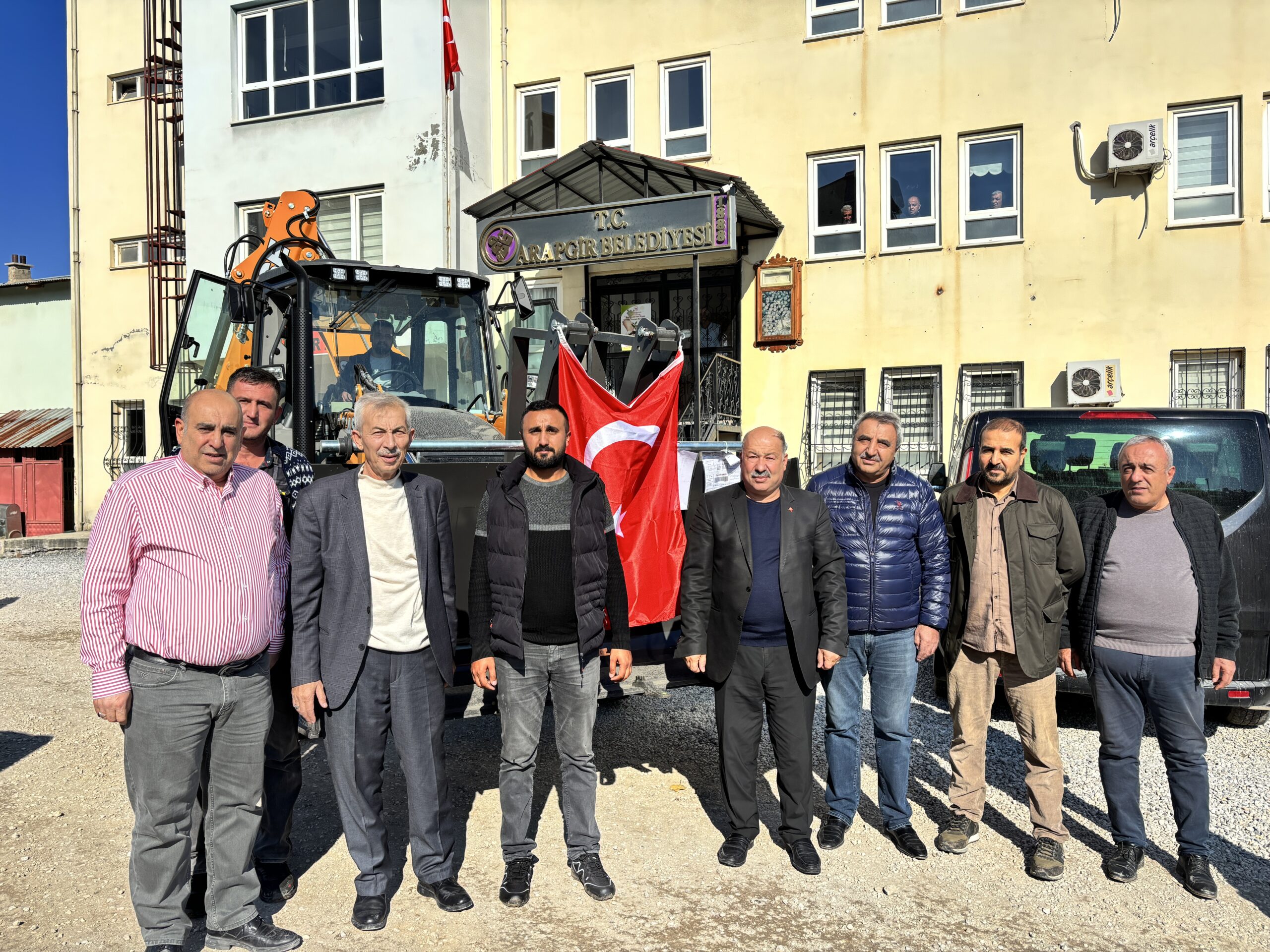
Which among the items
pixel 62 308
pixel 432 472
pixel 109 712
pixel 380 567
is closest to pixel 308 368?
pixel 432 472

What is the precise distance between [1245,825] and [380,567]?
14.1 feet

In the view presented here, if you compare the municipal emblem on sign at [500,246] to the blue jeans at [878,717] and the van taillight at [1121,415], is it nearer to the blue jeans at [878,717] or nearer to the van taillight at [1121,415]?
the van taillight at [1121,415]

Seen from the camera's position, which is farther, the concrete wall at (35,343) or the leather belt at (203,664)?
the concrete wall at (35,343)

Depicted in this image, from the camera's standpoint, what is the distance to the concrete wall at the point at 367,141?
15.2m

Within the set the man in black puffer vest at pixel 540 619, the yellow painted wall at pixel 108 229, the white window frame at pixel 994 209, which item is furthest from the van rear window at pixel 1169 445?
the yellow painted wall at pixel 108 229

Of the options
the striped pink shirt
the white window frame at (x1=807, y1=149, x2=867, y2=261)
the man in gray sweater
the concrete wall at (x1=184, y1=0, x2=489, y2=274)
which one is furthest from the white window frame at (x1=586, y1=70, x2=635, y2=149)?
the striped pink shirt

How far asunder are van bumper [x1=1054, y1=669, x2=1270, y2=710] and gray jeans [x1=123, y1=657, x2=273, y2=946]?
4387 mm

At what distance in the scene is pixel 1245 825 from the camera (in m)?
4.66

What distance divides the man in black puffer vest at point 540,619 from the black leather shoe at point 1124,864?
215 cm

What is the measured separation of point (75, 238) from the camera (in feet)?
63.6

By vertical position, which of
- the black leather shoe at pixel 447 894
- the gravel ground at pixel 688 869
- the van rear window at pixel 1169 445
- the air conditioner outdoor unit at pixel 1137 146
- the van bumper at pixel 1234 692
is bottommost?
the gravel ground at pixel 688 869

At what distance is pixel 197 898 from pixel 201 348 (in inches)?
192

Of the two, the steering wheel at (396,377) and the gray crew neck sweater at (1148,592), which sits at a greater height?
the steering wheel at (396,377)

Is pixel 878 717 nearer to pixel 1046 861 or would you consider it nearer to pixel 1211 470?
pixel 1046 861
